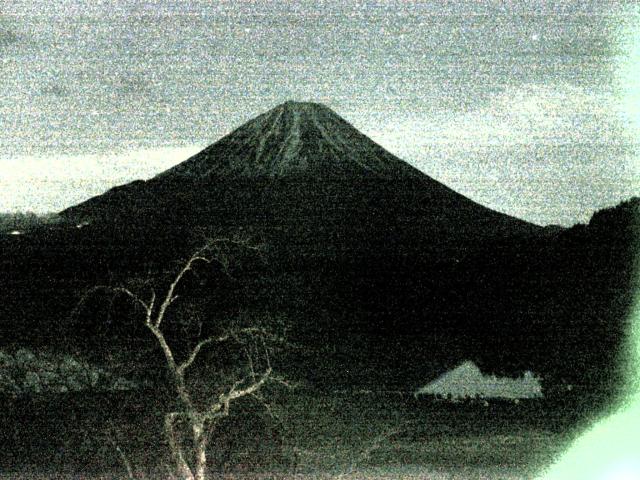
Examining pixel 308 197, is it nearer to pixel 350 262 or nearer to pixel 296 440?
pixel 350 262

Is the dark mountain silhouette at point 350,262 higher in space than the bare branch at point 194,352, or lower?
lower

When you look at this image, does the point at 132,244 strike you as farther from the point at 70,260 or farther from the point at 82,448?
the point at 82,448

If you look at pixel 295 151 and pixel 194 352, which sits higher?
pixel 295 151

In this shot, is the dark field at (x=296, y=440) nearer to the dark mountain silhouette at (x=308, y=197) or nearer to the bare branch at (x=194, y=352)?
the bare branch at (x=194, y=352)

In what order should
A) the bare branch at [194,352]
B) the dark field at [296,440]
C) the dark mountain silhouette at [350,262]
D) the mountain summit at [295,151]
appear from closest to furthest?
the bare branch at [194,352] → the dark field at [296,440] → the dark mountain silhouette at [350,262] → the mountain summit at [295,151]

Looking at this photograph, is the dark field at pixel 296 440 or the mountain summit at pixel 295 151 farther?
the mountain summit at pixel 295 151

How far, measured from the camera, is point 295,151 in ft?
303

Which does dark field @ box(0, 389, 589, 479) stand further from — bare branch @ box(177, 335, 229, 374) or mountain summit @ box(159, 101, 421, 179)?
mountain summit @ box(159, 101, 421, 179)

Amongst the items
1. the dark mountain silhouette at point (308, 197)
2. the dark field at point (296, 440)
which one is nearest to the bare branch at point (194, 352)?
the dark field at point (296, 440)

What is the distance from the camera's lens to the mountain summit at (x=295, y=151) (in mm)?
90688

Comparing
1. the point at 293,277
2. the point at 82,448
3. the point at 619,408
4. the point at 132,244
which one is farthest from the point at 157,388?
the point at 132,244

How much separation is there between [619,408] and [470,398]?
6375mm

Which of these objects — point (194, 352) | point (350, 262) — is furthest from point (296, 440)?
point (350, 262)

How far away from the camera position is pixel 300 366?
3177 cm
